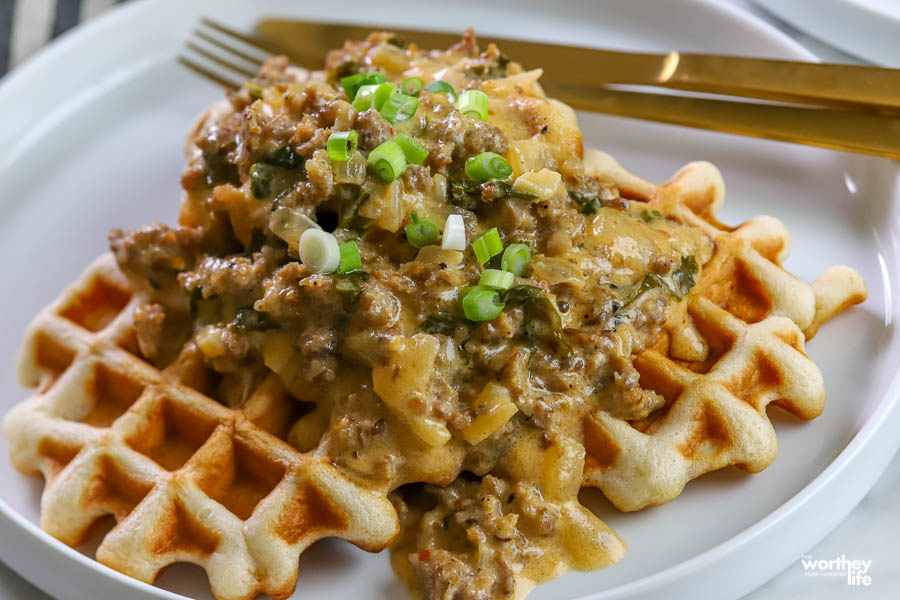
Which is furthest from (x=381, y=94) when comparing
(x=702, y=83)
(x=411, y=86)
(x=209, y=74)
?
(x=209, y=74)

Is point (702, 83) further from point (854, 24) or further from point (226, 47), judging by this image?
point (226, 47)

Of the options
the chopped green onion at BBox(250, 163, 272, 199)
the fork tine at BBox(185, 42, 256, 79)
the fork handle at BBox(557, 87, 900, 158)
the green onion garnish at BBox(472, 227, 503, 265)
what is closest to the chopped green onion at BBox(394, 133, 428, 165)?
the green onion garnish at BBox(472, 227, 503, 265)

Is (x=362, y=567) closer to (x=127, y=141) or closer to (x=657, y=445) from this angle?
(x=657, y=445)

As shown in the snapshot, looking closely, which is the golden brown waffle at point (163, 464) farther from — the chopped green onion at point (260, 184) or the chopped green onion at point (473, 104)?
the chopped green onion at point (473, 104)

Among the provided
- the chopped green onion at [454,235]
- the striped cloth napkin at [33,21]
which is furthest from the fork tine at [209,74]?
the chopped green onion at [454,235]

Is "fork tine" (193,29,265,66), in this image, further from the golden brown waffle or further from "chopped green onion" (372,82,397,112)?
"chopped green onion" (372,82,397,112)
